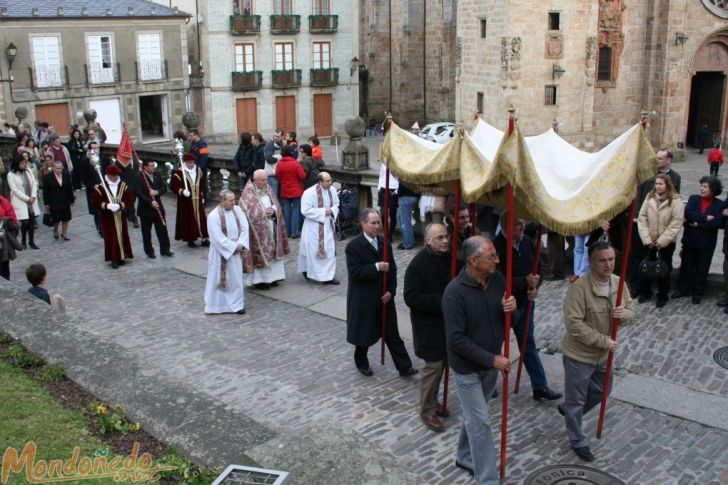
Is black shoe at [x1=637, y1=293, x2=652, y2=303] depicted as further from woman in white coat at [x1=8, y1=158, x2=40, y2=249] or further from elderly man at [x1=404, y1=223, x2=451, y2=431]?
woman in white coat at [x1=8, y1=158, x2=40, y2=249]

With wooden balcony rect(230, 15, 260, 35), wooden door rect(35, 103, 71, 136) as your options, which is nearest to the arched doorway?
wooden balcony rect(230, 15, 260, 35)

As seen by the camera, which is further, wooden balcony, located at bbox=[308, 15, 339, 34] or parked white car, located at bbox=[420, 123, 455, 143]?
wooden balcony, located at bbox=[308, 15, 339, 34]

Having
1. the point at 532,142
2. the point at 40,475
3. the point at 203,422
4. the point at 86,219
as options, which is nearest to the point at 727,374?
the point at 532,142

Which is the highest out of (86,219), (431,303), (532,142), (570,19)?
(570,19)

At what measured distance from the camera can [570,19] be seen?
3198cm

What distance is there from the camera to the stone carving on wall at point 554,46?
3197 centimetres

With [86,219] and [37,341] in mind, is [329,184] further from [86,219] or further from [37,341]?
[86,219]

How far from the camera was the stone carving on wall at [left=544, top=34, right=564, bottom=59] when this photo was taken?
1259 inches

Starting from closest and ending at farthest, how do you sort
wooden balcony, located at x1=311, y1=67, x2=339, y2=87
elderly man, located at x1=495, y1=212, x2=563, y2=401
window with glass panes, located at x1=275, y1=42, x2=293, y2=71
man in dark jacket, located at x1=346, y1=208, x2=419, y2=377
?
elderly man, located at x1=495, y1=212, x2=563, y2=401 → man in dark jacket, located at x1=346, y1=208, x2=419, y2=377 → window with glass panes, located at x1=275, y1=42, x2=293, y2=71 → wooden balcony, located at x1=311, y1=67, x2=339, y2=87

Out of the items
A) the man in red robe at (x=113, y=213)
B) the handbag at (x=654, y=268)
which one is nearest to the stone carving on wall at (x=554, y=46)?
the man in red robe at (x=113, y=213)

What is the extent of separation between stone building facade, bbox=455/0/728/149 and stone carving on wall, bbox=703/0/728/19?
0.14 feet

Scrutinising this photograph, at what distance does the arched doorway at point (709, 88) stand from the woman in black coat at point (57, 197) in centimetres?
2777

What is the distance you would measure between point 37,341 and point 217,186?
11.3 m

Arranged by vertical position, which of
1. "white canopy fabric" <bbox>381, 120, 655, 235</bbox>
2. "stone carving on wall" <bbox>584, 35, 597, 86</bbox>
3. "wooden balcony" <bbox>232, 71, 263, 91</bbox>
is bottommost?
"white canopy fabric" <bbox>381, 120, 655, 235</bbox>
